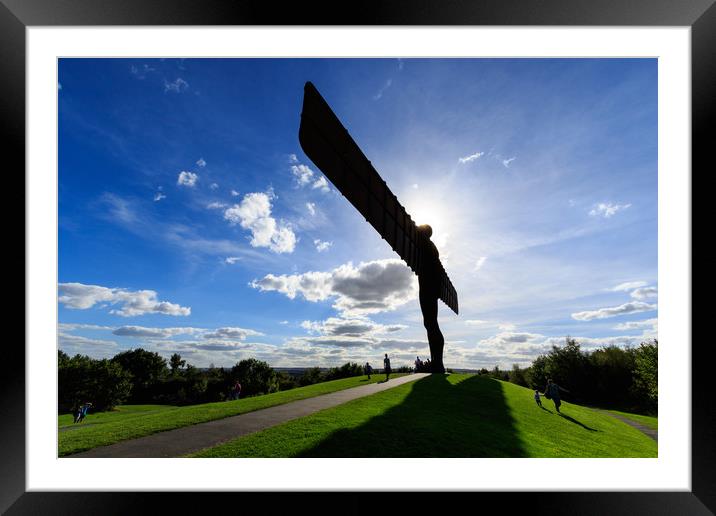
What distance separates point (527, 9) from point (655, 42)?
7.74ft

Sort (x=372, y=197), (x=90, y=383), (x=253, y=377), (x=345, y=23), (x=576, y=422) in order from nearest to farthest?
(x=345, y=23)
(x=372, y=197)
(x=576, y=422)
(x=90, y=383)
(x=253, y=377)

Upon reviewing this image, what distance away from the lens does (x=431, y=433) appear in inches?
269

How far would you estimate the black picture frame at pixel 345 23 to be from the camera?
15.3ft

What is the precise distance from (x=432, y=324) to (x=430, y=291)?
1604 mm

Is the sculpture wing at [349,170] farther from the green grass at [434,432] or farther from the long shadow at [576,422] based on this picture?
the long shadow at [576,422]

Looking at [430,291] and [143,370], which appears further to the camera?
[143,370]

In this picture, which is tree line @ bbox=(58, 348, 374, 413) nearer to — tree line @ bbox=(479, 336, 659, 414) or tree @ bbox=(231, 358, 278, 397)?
tree @ bbox=(231, 358, 278, 397)

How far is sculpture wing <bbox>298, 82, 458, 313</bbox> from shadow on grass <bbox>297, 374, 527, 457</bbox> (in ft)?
17.6

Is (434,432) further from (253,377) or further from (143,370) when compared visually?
(143,370)

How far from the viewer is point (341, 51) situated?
5.83 meters

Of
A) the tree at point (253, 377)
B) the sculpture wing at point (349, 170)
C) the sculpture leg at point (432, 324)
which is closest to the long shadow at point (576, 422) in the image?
the sculpture leg at point (432, 324)

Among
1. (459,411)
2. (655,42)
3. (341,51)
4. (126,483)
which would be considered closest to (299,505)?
(126,483)

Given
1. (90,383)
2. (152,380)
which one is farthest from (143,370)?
(90,383)

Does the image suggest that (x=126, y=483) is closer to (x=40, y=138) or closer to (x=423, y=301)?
(x=40, y=138)
